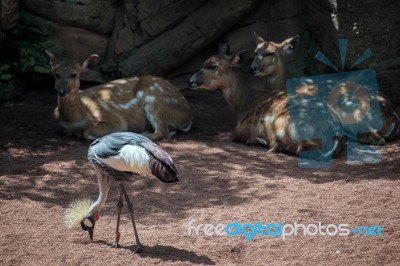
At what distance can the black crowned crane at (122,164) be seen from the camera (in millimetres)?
4941

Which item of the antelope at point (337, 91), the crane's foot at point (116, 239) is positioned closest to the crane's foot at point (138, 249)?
the crane's foot at point (116, 239)

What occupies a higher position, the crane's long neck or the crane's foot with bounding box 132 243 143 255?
the crane's long neck

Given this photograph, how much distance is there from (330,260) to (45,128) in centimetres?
536

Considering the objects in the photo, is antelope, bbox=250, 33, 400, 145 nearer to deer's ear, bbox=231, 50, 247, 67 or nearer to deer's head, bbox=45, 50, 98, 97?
deer's ear, bbox=231, 50, 247, 67

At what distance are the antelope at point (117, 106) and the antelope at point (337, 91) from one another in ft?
4.01

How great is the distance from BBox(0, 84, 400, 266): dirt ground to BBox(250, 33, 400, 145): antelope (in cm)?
25

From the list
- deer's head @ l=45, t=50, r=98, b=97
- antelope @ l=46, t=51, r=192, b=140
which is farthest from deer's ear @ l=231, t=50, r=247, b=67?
deer's head @ l=45, t=50, r=98, b=97

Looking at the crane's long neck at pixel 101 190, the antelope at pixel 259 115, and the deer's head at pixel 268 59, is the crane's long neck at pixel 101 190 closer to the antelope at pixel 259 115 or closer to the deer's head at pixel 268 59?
the antelope at pixel 259 115

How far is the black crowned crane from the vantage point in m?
4.94

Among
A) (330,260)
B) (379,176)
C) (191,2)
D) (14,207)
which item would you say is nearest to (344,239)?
(330,260)

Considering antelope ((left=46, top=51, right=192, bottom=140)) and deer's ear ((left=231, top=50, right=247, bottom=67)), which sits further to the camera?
deer's ear ((left=231, top=50, right=247, bottom=67))

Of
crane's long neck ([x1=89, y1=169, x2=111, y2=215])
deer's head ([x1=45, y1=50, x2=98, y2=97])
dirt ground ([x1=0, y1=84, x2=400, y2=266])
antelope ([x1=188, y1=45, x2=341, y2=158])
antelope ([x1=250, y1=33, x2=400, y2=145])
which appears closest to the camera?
dirt ground ([x1=0, y1=84, x2=400, y2=266])

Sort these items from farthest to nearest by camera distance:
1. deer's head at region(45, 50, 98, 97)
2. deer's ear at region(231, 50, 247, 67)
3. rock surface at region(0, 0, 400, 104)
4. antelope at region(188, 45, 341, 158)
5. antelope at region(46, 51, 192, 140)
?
1. rock surface at region(0, 0, 400, 104)
2. deer's ear at region(231, 50, 247, 67)
3. antelope at region(46, 51, 192, 140)
4. deer's head at region(45, 50, 98, 97)
5. antelope at region(188, 45, 341, 158)

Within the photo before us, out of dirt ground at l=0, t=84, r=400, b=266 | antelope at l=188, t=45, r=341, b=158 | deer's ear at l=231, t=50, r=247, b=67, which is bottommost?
dirt ground at l=0, t=84, r=400, b=266
